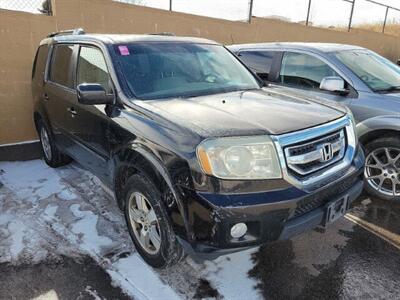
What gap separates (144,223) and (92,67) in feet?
5.54

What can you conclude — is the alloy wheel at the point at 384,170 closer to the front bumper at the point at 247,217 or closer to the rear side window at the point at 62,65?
the front bumper at the point at 247,217

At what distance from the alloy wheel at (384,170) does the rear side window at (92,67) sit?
3.04 m

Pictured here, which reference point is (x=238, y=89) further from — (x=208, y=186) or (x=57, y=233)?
(x=57, y=233)

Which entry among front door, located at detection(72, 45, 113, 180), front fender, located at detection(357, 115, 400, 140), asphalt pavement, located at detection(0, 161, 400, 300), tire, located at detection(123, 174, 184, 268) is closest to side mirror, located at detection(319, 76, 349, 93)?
front fender, located at detection(357, 115, 400, 140)

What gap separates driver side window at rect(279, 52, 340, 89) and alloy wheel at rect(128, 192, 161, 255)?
2.89m

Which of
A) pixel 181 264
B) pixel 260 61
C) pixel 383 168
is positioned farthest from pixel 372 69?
pixel 181 264

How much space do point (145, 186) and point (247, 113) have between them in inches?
36.8

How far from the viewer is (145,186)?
276cm

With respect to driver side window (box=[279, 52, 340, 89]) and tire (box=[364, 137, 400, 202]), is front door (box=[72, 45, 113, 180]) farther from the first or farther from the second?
tire (box=[364, 137, 400, 202])

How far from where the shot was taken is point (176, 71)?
3.52 m

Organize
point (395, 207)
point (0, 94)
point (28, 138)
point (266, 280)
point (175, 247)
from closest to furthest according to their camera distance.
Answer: point (175, 247) → point (266, 280) → point (395, 207) → point (0, 94) → point (28, 138)

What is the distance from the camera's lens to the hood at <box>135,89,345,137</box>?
2.50m

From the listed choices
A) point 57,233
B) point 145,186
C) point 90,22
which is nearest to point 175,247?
point 145,186

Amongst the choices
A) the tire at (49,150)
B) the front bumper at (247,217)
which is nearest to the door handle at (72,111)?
the tire at (49,150)
